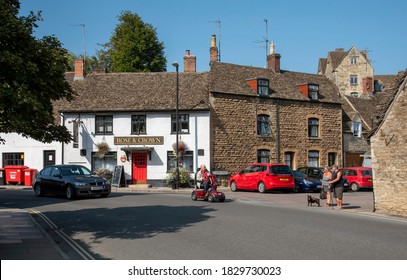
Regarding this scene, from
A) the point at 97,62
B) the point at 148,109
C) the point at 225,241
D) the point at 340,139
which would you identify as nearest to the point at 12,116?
the point at 225,241

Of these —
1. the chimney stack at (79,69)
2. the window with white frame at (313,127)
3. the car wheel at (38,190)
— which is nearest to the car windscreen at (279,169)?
the window with white frame at (313,127)

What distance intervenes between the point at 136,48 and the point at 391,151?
1469 inches

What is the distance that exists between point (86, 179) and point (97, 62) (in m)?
40.1

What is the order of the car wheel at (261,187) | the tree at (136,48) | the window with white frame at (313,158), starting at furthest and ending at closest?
the tree at (136,48)
the window with white frame at (313,158)
the car wheel at (261,187)

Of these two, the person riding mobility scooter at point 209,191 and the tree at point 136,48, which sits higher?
the tree at point 136,48

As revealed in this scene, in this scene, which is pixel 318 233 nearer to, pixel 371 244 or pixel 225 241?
pixel 371 244

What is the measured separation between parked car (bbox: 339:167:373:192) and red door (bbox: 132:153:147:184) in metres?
13.7

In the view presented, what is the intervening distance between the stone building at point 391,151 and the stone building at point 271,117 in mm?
17277

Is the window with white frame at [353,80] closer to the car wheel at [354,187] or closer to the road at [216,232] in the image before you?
the car wheel at [354,187]

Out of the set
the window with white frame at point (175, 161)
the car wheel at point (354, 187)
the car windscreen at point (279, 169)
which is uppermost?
the window with white frame at point (175, 161)

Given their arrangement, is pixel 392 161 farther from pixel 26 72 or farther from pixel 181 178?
pixel 181 178

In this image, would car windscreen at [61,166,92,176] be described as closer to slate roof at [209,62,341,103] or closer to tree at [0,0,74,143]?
tree at [0,0,74,143]

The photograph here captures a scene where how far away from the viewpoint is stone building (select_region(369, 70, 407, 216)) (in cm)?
1702

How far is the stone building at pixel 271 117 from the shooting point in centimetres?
3500
